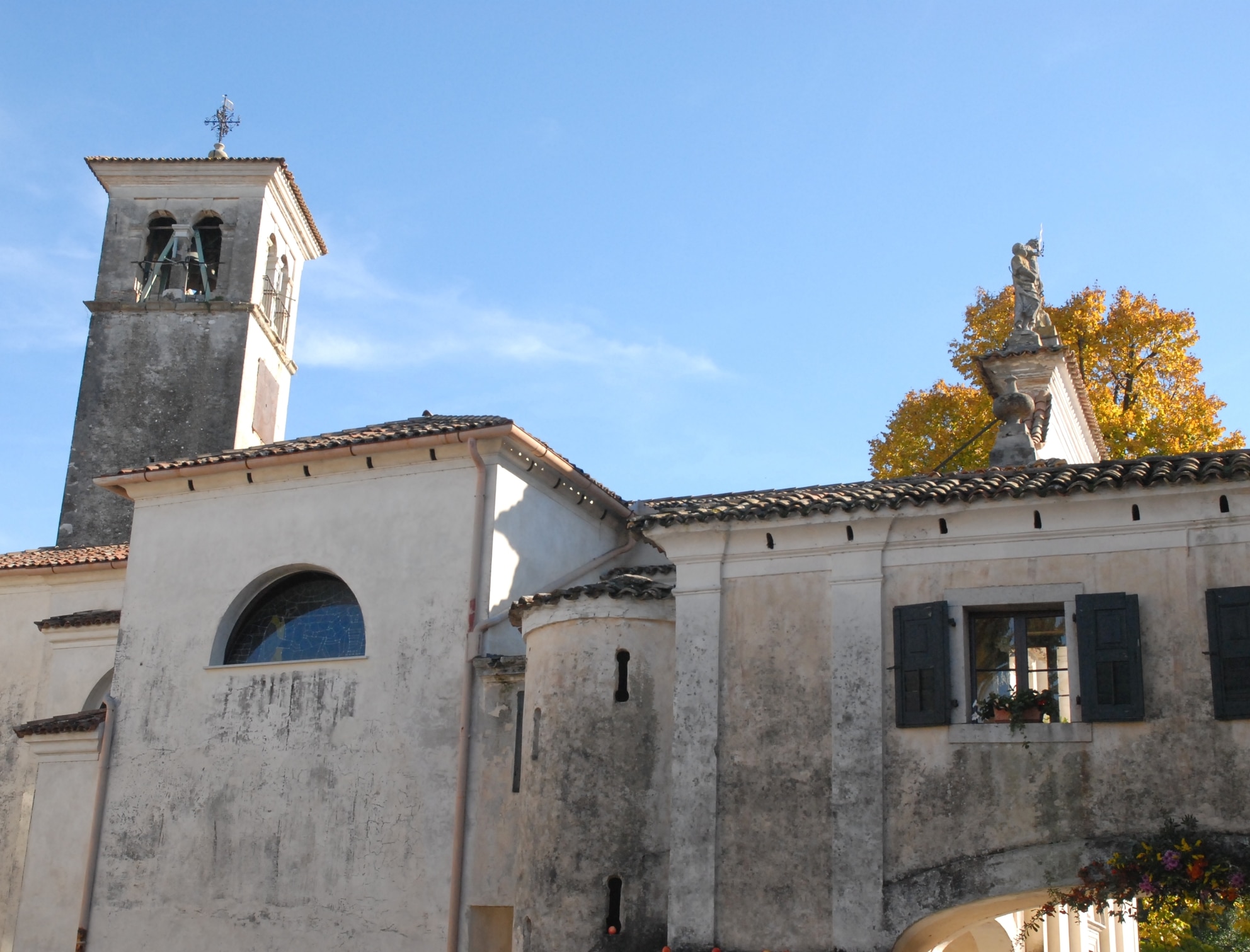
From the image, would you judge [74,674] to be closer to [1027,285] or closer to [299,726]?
[299,726]

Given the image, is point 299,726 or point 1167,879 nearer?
point 1167,879

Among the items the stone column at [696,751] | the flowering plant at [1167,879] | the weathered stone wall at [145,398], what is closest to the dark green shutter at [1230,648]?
the flowering plant at [1167,879]

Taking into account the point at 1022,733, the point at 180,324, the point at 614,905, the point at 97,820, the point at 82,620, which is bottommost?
the point at 614,905

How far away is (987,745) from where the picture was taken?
15.4 m

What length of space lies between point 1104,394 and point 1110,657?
17266 mm

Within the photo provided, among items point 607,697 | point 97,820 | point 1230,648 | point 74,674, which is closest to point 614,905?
point 607,697

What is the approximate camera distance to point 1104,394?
1228 inches

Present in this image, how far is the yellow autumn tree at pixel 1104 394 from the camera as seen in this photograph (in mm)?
29844

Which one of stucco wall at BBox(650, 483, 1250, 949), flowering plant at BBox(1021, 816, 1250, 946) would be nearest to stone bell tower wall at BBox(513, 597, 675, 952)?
stucco wall at BBox(650, 483, 1250, 949)

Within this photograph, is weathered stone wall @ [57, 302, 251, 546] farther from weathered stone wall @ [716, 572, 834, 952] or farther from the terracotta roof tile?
weathered stone wall @ [716, 572, 834, 952]

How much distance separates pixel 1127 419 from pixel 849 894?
18.0 m

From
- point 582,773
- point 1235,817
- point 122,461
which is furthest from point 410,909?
point 122,461

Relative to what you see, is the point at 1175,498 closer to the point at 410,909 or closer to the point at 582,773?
the point at 582,773

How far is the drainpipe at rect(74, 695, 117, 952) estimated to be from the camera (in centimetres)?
2111
